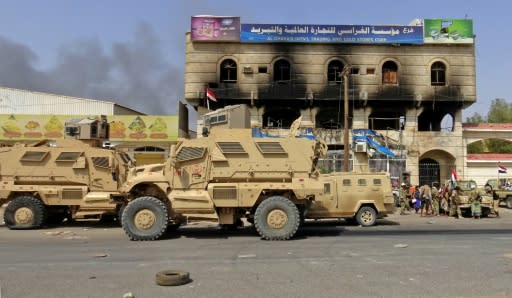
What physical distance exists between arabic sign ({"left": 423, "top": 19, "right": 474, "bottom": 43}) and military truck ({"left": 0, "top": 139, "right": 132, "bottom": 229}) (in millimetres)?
24804

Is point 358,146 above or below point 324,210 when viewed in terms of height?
above

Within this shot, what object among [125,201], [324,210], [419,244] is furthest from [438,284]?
[125,201]

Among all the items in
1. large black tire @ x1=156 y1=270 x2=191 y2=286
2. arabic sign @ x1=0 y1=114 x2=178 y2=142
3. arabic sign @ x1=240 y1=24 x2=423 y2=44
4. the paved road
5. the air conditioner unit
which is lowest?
the paved road

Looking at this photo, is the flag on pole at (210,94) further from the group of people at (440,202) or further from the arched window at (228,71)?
the group of people at (440,202)

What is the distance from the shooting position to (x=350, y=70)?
3219cm

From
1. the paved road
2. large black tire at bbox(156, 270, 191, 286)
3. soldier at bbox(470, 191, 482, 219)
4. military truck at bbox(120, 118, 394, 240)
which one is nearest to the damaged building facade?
soldier at bbox(470, 191, 482, 219)

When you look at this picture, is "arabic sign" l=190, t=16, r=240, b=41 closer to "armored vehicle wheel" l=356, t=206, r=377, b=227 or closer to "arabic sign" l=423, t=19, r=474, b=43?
"arabic sign" l=423, t=19, r=474, b=43

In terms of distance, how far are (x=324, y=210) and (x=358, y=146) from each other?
55.4 ft

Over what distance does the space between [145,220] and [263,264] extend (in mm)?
4497

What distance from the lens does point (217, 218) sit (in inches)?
487

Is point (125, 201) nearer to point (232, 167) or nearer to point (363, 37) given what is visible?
point (232, 167)

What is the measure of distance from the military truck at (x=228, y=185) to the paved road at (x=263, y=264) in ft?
1.99

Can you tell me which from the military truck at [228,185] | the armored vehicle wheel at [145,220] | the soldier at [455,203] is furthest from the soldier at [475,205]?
the armored vehicle wheel at [145,220]

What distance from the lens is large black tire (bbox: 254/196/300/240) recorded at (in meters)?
11.9
